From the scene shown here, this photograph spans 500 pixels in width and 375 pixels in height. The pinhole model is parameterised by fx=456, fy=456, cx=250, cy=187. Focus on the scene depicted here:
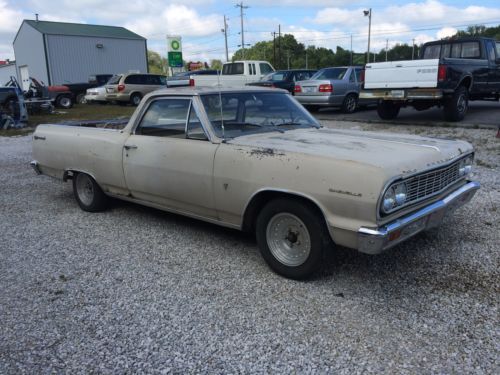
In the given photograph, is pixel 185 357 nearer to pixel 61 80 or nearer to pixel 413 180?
pixel 413 180

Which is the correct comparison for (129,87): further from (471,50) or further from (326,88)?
(471,50)

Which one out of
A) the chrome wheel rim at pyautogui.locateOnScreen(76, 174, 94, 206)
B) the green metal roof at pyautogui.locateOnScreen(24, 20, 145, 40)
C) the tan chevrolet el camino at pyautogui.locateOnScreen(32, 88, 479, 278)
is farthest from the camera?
the green metal roof at pyautogui.locateOnScreen(24, 20, 145, 40)

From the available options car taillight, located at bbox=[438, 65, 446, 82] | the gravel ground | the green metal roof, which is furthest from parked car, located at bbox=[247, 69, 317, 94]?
the green metal roof

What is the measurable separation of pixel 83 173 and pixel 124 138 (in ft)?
3.20

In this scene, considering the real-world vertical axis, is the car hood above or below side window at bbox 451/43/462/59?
below

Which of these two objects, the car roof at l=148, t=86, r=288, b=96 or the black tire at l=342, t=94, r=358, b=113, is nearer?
the car roof at l=148, t=86, r=288, b=96

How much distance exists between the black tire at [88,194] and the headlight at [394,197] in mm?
3510

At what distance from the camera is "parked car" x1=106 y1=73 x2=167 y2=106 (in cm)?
2238

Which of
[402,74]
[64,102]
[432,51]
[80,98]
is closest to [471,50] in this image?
[432,51]

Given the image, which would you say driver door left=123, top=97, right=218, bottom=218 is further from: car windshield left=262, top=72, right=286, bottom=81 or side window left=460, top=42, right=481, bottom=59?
car windshield left=262, top=72, right=286, bottom=81

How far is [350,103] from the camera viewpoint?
15.8 m

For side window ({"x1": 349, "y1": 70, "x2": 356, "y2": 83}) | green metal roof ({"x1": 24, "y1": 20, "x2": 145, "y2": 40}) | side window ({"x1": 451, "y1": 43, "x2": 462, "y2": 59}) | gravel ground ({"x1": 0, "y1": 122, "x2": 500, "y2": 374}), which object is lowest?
gravel ground ({"x1": 0, "y1": 122, "x2": 500, "y2": 374})

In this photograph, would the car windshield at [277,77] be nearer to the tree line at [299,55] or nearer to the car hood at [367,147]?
the car hood at [367,147]

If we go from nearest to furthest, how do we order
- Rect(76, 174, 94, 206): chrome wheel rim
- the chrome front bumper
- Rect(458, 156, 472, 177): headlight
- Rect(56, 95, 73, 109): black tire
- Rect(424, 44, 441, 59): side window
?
the chrome front bumper
Rect(458, 156, 472, 177): headlight
Rect(76, 174, 94, 206): chrome wheel rim
Rect(424, 44, 441, 59): side window
Rect(56, 95, 73, 109): black tire
